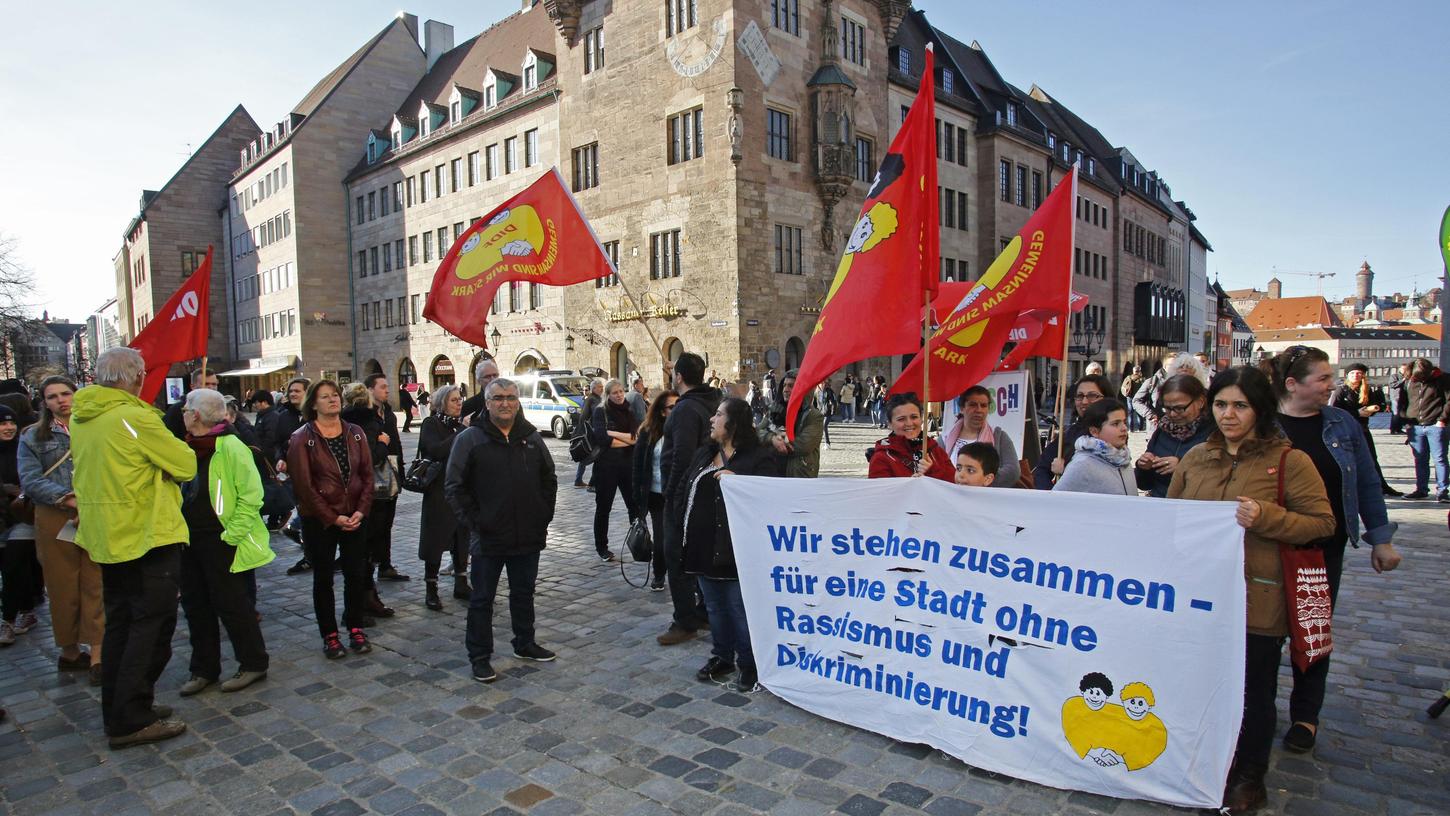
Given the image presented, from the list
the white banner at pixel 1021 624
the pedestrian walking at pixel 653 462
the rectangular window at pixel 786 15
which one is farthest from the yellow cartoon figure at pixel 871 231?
the rectangular window at pixel 786 15

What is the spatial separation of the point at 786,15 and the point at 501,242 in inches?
959

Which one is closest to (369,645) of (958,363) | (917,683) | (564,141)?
(917,683)

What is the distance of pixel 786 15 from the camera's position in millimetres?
28984

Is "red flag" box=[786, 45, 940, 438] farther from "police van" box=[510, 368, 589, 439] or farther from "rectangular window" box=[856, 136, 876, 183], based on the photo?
"rectangular window" box=[856, 136, 876, 183]

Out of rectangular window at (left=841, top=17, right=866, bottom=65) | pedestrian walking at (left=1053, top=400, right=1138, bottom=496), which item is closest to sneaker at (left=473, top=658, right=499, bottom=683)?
pedestrian walking at (left=1053, top=400, right=1138, bottom=496)

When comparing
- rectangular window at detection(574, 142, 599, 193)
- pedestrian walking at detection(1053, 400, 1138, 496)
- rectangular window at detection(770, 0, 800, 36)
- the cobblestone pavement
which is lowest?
the cobblestone pavement

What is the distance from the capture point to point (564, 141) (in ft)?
110

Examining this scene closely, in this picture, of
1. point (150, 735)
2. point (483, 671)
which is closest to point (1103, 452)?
point (483, 671)

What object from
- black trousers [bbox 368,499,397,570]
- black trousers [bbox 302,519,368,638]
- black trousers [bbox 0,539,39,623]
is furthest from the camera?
black trousers [bbox 368,499,397,570]

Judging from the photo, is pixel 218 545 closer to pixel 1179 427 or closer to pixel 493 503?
pixel 493 503

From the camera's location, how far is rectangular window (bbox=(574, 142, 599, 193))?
107 feet

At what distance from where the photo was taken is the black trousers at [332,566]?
5.42 metres

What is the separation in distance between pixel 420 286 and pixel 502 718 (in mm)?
41102

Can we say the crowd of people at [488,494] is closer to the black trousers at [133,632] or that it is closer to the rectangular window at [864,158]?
the black trousers at [133,632]
